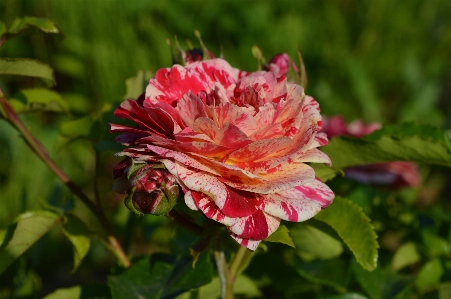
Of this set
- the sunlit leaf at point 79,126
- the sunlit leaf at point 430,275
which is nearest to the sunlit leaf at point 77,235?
the sunlit leaf at point 79,126

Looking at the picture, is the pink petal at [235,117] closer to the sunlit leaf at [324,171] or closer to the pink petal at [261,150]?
the pink petal at [261,150]

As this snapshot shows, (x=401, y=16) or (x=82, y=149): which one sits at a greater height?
(x=82, y=149)

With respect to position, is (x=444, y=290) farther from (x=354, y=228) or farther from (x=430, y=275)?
(x=354, y=228)

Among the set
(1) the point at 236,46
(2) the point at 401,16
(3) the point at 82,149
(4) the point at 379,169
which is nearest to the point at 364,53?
(2) the point at 401,16

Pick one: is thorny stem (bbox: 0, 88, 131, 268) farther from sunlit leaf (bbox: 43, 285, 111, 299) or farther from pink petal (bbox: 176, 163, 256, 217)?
pink petal (bbox: 176, 163, 256, 217)

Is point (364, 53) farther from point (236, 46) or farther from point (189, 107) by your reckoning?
point (189, 107)

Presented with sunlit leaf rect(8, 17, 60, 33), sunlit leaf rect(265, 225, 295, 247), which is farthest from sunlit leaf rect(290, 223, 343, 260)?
sunlit leaf rect(8, 17, 60, 33)
